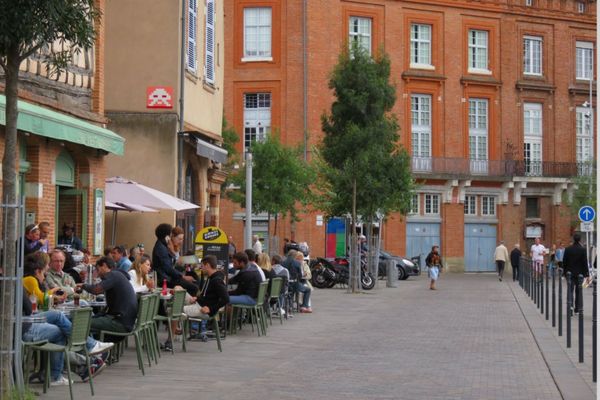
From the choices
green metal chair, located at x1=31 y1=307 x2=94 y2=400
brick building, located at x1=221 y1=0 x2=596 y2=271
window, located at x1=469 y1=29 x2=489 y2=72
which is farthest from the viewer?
window, located at x1=469 y1=29 x2=489 y2=72

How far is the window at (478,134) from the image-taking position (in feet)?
211

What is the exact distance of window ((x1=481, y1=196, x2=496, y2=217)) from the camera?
65.0 metres

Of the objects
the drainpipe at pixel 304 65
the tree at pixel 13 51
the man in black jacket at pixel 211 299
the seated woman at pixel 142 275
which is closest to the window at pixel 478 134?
the drainpipe at pixel 304 65

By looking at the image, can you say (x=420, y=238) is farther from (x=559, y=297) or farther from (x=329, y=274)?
(x=559, y=297)

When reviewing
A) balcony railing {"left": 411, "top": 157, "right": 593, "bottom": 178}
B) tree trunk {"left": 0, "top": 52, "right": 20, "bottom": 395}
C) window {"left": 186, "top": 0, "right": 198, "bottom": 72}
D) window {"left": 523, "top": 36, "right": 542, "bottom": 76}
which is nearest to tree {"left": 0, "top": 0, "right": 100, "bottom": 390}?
tree trunk {"left": 0, "top": 52, "right": 20, "bottom": 395}

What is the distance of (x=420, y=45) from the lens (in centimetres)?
6288

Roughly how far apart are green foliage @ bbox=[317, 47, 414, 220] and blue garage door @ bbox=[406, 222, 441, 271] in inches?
897

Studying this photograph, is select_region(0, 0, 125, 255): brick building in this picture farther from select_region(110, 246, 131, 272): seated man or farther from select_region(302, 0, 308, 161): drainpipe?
select_region(302, 0, 308, 161): drainpipe

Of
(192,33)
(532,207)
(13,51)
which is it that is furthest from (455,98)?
(13,51)

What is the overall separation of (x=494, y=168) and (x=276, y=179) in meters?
18.2

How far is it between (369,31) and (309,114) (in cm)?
601

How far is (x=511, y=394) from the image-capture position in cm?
1310

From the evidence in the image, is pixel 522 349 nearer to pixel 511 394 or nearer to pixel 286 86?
pixel 511 394

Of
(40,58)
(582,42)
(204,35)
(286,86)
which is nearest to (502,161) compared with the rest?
(582,42)
